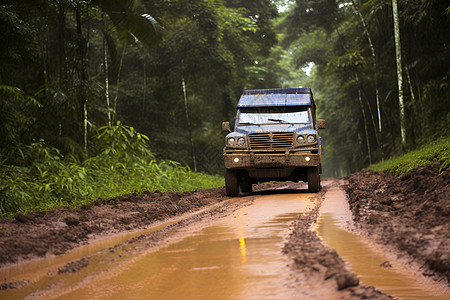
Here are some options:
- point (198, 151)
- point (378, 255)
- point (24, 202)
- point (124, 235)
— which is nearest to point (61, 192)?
point (24, 202)

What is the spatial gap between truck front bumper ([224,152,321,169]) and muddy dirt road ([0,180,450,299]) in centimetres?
449

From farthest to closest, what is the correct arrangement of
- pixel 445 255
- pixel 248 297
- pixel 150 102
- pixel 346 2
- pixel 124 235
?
pixel 346 2, pixel 150 102, pixel 124 235, pixel 445 255, pixel 248 297

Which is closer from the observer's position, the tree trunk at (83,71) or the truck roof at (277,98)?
the truck roof at (277,98)

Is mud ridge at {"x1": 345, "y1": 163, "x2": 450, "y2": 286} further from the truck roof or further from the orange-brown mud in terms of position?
the truck roof

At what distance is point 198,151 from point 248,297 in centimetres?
2547

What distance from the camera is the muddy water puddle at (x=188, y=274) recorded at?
304 centimetres

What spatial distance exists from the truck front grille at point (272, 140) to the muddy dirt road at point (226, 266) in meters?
4.70

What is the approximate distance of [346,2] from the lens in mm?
30281

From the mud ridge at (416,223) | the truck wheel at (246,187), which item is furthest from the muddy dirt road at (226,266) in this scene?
the truck wheel at (246,187)

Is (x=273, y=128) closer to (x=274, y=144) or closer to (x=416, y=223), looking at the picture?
(x=274, y=144)

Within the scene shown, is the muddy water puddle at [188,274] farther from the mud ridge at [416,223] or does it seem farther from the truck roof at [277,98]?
the truck roof at [277,98]

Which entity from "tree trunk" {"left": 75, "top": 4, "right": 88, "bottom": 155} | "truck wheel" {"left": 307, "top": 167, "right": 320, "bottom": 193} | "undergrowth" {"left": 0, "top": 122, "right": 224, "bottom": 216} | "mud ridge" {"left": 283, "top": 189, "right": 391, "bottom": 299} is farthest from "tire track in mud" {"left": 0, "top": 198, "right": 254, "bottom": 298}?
"tree trunk" {"left": 75, "top": 4, "right": 88, "bottom": 155}

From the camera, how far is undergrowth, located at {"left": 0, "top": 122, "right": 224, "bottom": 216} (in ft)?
28.5

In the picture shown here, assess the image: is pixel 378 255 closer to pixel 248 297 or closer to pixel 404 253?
pixel 404 253
